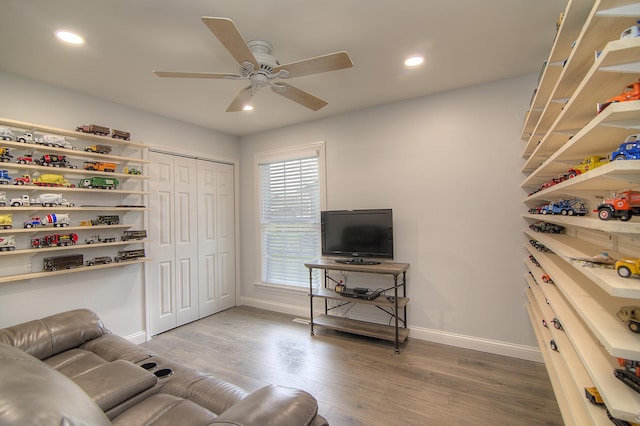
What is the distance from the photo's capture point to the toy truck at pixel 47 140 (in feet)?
8.20

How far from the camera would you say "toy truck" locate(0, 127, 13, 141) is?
238 centimetres

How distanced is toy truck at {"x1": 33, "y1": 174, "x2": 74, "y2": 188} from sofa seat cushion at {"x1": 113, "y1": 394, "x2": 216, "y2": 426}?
93.4 inches

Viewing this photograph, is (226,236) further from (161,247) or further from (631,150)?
(631,150)

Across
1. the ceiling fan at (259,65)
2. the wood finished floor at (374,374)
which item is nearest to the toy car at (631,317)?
the wood finished floor at (374,374)

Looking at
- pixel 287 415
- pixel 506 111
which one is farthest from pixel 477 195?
pixel 287 415

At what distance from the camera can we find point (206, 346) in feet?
10.6

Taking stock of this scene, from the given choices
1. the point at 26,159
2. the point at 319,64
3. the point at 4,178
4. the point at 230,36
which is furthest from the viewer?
the point at 26,159

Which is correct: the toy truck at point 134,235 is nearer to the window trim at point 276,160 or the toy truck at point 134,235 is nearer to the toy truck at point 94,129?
the toy truck at point 94,129

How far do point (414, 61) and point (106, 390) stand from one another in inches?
120

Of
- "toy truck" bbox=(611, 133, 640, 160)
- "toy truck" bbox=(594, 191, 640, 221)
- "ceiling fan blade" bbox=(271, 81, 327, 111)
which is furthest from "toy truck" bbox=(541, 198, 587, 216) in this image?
"ceiling fan blade" bbox=(271, 81, 327, 111)

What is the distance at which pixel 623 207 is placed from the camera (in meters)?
0.90

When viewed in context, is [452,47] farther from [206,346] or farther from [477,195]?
[206,346]

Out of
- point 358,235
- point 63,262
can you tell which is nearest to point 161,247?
point 63,262

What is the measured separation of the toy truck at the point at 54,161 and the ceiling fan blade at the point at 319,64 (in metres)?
2.40
